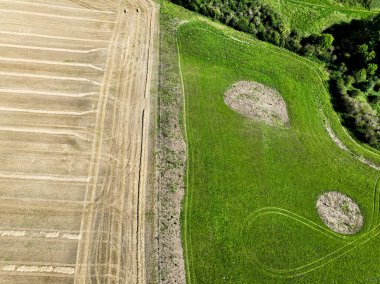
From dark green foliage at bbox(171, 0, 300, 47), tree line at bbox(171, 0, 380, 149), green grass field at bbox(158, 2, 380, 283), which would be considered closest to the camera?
green grass field at bbox(158, 2, 380, 283)

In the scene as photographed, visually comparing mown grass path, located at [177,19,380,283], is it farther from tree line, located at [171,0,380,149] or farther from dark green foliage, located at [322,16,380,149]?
tree line, located at [171,0,380,149]

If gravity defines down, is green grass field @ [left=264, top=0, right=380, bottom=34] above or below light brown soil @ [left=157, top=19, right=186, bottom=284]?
above

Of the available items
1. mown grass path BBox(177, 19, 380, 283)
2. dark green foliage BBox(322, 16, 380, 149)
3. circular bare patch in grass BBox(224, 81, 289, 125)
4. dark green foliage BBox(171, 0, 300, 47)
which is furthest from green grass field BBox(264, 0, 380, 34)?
circular bare patch in grass BBox(224, 81, 289, 125)

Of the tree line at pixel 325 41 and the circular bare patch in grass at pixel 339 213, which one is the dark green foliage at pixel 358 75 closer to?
the tree line at pixel 325 41

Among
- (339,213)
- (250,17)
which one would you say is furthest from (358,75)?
(339,213)

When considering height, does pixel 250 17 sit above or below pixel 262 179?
above

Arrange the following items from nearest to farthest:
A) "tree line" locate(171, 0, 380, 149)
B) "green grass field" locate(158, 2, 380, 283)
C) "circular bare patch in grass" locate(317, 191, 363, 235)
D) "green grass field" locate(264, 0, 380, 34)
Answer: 1. "green grass field" locate(158, 2, 380, 283)
2. "circular bare patch in grass" locate(317, 191, 363, 235)
3. "tree line" locate(171, 0, 380, 149)
4. "green grass field" locate(264, 0, 380, 34)

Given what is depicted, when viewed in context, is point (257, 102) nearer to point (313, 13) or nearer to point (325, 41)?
point (325, 41)
